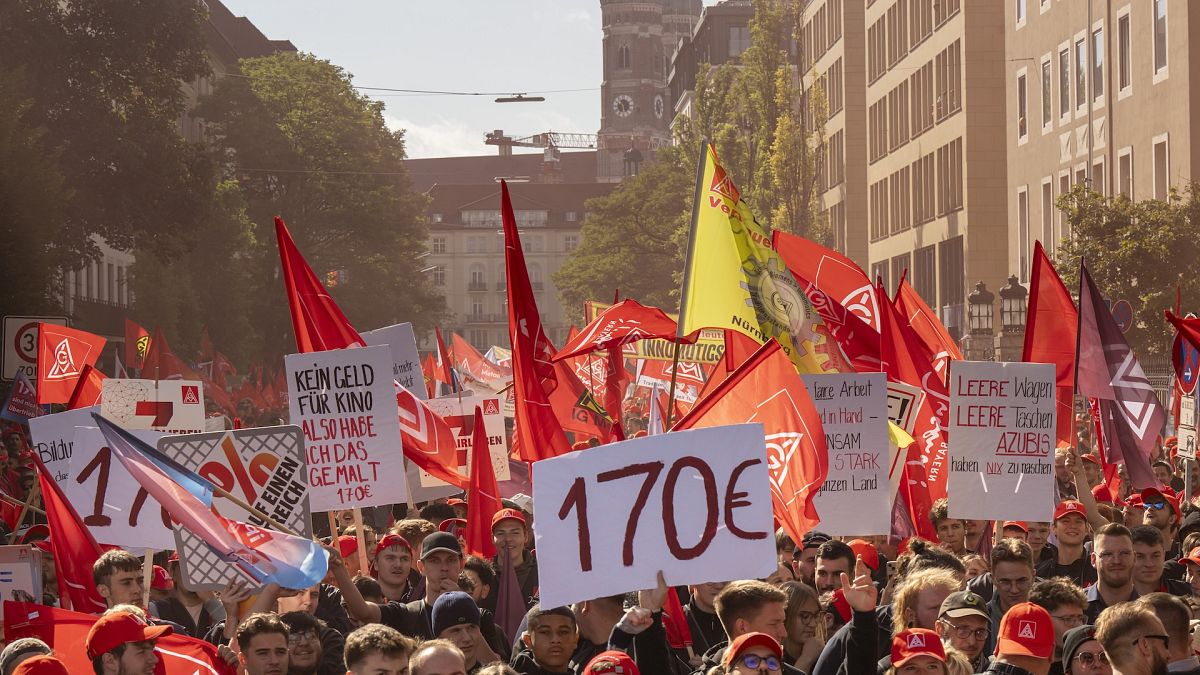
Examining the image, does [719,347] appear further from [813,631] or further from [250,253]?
[250,253]

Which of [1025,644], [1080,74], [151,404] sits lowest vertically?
[1025,644]

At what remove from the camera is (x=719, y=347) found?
741 inches

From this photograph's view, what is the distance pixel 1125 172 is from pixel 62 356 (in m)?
25.1

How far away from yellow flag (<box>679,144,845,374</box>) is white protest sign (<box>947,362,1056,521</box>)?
1.16m

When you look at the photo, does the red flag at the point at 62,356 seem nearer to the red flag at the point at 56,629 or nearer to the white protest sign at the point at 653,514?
the red flag at the point at 56,629

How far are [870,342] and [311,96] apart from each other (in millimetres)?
56519

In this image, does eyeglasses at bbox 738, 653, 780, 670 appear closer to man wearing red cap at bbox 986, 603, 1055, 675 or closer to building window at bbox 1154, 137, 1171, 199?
man wearing red cap at bbox 986, 603, 1055, 675

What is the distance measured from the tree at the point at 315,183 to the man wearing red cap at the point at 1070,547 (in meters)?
52.8

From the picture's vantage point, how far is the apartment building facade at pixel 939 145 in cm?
5134

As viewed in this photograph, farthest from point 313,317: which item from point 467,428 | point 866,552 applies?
point 866,552

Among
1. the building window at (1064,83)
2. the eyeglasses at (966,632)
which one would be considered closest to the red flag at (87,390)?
the eyeglasses at (966,632)

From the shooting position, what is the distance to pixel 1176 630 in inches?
283

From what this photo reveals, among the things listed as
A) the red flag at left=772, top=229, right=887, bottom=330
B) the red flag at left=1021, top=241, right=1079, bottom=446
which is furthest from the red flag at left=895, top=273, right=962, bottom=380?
the red flag at left=1021, top=241, right=1079, bottom=446

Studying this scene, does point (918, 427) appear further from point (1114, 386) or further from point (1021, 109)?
point (1021, 109)
